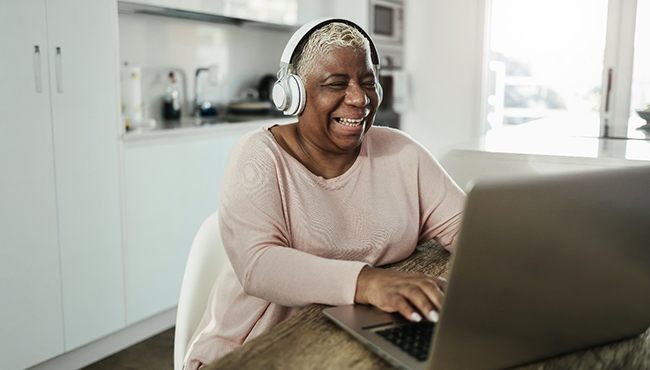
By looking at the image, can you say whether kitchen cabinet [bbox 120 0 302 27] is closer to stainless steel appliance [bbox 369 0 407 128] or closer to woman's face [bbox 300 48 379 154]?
stainless steel appliance [bbox 369 0 407 128]

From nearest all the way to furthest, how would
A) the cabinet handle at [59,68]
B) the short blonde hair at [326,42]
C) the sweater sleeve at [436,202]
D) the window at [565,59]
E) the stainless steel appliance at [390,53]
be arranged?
1. the short blonde hair at [326,42]
2. the sweater sleeve at [436,202]
3. the cabinet handle at [59,68]
4. the window at [565,59]
5. the stainless steel appliance at [390,53]

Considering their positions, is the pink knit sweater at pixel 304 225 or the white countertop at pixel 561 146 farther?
the white countertop at pixel 561 146

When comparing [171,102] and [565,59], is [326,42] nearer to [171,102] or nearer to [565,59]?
[171,102]

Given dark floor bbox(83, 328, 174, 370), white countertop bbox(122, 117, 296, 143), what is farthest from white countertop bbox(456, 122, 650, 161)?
dark floor bbox(83, 328, 174, 370)

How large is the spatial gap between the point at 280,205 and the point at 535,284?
2.00 ft

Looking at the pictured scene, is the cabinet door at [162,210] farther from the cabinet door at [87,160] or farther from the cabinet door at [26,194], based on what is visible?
the cabinet door at [26,194]

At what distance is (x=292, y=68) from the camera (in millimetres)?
1374

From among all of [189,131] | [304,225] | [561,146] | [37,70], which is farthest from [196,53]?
[304,225]

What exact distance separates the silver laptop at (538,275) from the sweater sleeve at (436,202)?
1.81ft

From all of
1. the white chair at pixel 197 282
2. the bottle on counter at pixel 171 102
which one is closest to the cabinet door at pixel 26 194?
the bottle on counter at pixel 171 102

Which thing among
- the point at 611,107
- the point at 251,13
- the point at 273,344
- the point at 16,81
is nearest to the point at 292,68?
the point at 273,344

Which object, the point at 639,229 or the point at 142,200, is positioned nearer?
the point at 639,229

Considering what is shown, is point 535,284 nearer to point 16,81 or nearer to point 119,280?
point 16,81

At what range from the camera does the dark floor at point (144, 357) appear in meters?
2.75
